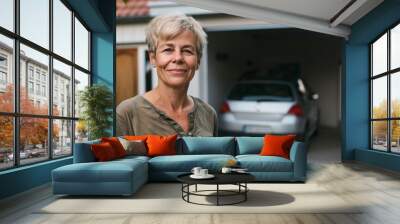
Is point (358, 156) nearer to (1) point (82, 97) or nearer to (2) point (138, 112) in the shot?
(2) point (138, 112)

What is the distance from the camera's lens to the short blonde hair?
797cm

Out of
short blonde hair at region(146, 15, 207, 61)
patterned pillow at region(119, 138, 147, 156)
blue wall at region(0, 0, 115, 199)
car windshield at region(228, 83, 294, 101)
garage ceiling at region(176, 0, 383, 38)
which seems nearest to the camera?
blue wall at region(0, 0, 115, 199)

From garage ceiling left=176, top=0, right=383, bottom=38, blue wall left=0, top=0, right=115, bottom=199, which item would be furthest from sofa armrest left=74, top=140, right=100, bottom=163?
garage ceiling left=176, top=0, right=383, bottom=38

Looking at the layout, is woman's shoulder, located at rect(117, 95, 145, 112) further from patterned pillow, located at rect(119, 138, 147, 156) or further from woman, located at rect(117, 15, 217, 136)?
patterned pillow, located at rect(119, 138, 147, 156)

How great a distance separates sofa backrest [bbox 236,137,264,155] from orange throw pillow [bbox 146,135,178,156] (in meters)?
0.91

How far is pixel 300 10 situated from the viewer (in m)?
6.89

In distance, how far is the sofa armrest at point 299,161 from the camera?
516 cm

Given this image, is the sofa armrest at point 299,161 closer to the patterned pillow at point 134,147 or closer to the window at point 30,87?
the patterned pillow at point 134,147

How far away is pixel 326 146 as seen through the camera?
10.4 meters

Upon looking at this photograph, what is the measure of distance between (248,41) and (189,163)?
8170 millimetres

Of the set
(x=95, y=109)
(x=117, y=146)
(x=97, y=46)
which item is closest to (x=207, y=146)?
(x=117, y=146)

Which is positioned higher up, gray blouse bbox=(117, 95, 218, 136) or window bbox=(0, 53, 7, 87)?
window bbox=(0, 53, 7, 87)

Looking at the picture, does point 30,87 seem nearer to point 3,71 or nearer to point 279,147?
point 3,71

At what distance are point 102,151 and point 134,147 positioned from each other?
77 cm
